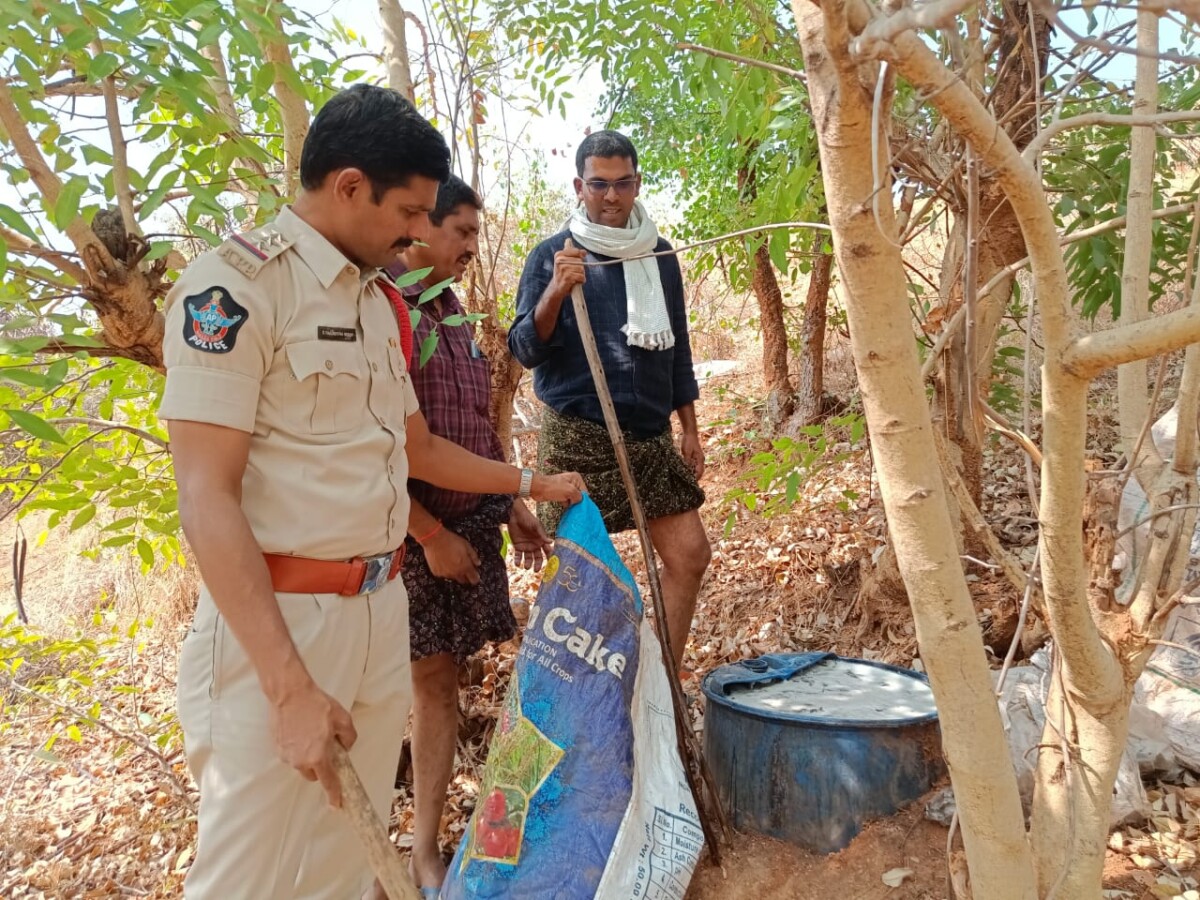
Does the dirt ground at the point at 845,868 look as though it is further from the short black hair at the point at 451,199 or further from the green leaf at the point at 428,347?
the short black hair at the point at 451,199

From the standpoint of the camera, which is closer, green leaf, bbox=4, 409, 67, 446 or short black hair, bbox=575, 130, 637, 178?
green leaf, bbox=4, 409, 67, 446

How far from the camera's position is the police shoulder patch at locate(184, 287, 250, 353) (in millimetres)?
1391

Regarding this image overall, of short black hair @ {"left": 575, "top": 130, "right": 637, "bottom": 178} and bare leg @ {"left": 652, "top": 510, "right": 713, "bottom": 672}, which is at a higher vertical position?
short black hair @ {"left": 575, "top": 130, "right": 637, "bottom": 178}

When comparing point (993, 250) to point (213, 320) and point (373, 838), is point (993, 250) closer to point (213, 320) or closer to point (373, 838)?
point (213, 320)

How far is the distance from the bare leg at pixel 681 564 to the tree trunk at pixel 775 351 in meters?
4.34

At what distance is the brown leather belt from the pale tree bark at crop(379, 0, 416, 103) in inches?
78.9

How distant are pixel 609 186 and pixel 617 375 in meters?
0.64

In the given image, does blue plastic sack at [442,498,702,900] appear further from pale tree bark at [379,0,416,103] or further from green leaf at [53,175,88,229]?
pale tree bark at [379,0,416,103]

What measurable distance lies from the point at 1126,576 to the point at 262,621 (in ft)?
5.75

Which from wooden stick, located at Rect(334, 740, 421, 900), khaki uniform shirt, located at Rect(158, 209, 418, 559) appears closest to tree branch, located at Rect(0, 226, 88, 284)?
khaki uniform shirt, located at Rect(158, 209, 418, 559)

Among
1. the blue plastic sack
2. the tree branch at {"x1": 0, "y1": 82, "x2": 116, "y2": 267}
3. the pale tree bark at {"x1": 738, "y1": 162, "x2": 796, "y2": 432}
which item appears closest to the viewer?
the tree branch at {"x1": 0, "y1": 82, "x2": 116, "y2": 267}

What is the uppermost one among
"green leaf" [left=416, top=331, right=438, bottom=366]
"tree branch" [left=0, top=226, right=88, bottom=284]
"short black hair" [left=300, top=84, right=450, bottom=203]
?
"short black hair" [left=300, top=84, right=450, bottom=203]

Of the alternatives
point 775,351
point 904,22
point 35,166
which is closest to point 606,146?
point 35,166

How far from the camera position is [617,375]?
287 cm
